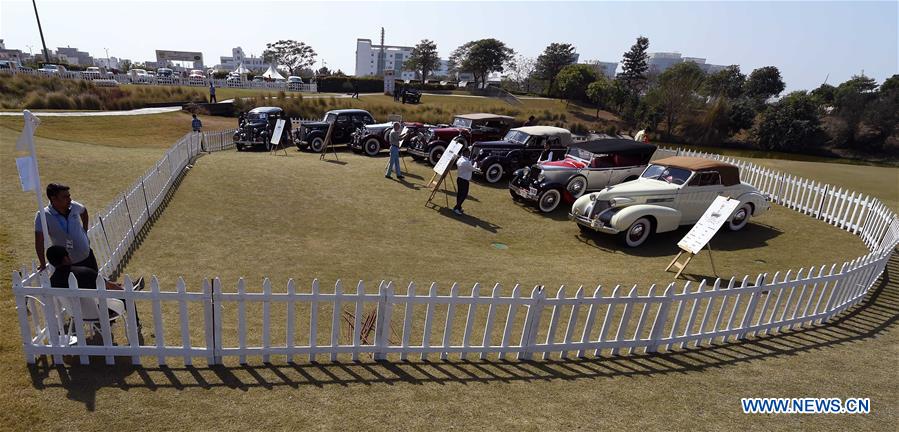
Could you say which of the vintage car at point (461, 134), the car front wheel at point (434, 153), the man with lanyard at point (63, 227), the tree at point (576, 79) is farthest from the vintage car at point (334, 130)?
the tree at point (576, 79)

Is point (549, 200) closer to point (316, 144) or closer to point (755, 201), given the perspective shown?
point (755, 201)

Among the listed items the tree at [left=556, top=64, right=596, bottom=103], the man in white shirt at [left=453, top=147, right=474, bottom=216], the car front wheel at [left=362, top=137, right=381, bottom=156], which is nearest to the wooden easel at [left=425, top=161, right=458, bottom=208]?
the man in white shirt at [left=453, top=147, right=474, bottom=216]

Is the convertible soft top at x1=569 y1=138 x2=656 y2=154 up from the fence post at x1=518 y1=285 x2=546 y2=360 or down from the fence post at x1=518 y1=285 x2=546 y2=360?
up

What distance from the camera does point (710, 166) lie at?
9.91 metres

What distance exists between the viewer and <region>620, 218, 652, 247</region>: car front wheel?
359 inches

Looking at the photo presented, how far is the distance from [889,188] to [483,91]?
4745 cm

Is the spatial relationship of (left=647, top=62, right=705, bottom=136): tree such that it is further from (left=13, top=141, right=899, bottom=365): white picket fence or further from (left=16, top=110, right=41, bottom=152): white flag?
(left=16, top=110, right=41, bottom=152): white flag

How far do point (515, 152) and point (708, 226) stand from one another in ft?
23.9

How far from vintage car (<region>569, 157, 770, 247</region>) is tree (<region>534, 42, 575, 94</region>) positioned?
55224 mm

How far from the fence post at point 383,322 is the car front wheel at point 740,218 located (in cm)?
909

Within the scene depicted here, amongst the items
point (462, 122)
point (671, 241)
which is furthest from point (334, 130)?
point (671, 241)

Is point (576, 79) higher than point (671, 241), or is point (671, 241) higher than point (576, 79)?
point (576, 79)

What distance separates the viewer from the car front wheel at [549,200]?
11.4m

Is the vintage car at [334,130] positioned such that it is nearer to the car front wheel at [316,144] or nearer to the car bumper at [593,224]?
A: the car front wheel at [316,144]
